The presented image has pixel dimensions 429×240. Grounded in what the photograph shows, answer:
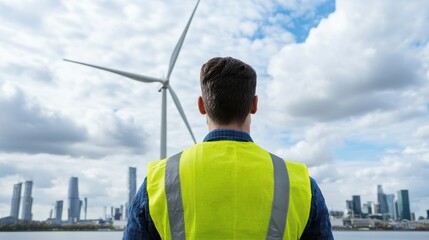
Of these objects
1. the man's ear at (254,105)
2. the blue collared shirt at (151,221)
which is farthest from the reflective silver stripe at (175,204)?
the man's ear at (254,105)

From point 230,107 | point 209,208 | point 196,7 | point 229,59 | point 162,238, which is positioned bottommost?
point 162,238

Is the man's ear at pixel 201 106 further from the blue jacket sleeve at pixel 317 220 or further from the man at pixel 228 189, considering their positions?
the blue jacket sleeve at pixel 317 220

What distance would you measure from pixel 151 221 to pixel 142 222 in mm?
80

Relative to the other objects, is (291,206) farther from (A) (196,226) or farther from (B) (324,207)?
(A) (196,226)

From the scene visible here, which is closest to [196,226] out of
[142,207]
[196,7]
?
[142,207]

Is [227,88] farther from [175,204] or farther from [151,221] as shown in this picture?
[151,221]

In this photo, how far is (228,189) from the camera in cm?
304

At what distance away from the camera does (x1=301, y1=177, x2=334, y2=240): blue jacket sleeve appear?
10.6 feet

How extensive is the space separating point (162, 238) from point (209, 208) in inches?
17.1

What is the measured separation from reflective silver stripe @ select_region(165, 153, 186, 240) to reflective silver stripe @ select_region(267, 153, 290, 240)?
0.62 m

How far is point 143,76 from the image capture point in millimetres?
36938

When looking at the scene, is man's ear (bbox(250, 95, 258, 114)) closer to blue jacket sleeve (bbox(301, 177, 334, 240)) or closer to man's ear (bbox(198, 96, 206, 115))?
man's ear (bbox(198, 96, 206, 115))

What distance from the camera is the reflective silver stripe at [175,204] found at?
9.99 feet

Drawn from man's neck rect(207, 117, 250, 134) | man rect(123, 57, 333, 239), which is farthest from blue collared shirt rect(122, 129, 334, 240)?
man's neck rect(207, 117, 250, 134)
